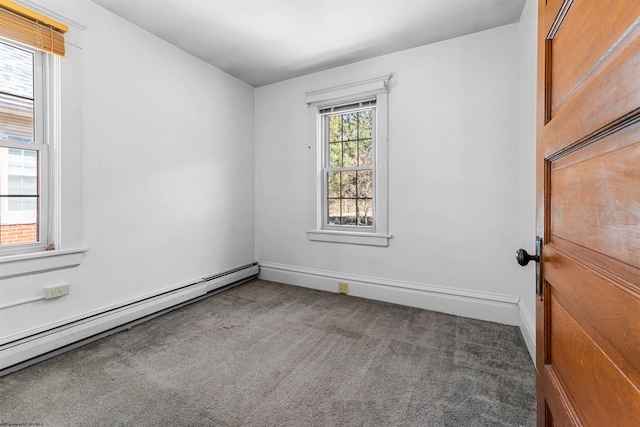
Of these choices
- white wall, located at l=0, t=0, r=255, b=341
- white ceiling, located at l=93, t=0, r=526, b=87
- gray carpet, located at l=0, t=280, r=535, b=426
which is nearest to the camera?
gray carpet, located at l=0, t=280, r=535, b=426

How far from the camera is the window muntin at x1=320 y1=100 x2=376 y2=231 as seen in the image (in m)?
3.35

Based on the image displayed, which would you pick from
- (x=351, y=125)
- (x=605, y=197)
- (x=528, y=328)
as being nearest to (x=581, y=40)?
(x=605, y=197)

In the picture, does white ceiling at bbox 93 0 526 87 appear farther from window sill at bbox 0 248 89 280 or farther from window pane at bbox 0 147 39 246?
window sill at bbox 0 248 89 280

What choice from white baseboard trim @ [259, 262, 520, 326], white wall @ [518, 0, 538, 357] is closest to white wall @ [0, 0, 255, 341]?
white baseboard trim @ [259, 262, 520, 326]

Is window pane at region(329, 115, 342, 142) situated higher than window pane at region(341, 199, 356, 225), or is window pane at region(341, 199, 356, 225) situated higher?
window pane at region(329, 115, 342, 142)

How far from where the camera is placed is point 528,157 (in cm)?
224

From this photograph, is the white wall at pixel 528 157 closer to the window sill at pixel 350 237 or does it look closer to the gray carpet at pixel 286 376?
the gray carpet at pixel 286 376

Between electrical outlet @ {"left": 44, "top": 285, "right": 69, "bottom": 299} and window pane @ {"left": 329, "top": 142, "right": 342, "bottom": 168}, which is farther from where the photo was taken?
window pane @ {"left": 329, "top": 142, "right": 342, "bottom": 168}

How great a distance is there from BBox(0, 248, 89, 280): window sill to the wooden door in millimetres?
2879

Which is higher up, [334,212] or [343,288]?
[334,212]

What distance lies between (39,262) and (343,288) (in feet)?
8.83

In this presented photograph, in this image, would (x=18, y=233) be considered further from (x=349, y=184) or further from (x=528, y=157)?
(x=528, y=157)

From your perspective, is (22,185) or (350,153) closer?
(22,185)

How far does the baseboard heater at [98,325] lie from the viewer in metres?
1.89
